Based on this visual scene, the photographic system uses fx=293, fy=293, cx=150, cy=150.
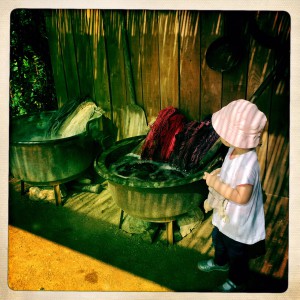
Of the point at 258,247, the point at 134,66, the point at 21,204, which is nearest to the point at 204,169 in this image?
the point at 258,247

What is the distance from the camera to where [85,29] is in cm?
392

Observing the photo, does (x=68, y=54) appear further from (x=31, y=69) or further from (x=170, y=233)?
(x=170, y=233)

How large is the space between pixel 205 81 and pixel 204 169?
4.03 feet

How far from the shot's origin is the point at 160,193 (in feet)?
9.41

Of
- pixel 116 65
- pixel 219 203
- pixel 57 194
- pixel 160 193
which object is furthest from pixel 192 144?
pixel 57 194

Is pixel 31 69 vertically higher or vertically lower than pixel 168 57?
lower

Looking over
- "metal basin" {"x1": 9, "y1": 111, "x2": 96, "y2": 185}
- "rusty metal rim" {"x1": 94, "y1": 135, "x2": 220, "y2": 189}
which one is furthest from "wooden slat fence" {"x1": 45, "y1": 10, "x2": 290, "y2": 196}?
"rusty metal rim" {"x1": 94, "y1": 135, "x2": 220, "y2": 189}

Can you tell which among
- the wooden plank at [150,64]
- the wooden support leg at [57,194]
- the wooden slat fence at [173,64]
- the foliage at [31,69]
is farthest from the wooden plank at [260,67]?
the wooden support leg at [57,194]

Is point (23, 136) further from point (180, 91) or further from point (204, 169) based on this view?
point (204, 169)

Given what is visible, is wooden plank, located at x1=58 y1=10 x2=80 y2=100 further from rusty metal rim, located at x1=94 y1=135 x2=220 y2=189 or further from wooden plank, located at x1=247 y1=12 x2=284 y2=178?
wooden plank, located at x1=247 y1=12 x2=284 y2=178

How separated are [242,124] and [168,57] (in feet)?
5.65

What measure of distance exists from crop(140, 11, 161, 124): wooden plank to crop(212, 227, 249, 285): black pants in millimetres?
1792

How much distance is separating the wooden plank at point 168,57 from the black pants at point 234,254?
1.80 metres

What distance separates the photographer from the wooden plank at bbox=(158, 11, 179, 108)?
3418 millimetres
